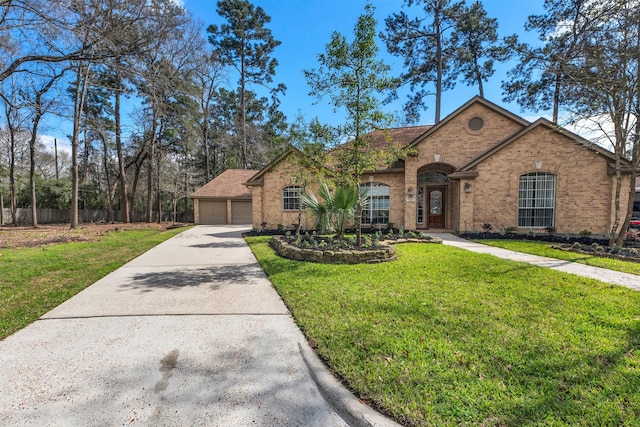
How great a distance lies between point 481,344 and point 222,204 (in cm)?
2273

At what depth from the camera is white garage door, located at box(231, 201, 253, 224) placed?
23688mm

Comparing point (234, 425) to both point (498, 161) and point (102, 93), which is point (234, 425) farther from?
point (102, 93)

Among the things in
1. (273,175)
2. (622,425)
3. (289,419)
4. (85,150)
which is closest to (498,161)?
(273,175)

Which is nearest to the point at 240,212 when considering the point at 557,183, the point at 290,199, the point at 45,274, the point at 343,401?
the point at 290,199

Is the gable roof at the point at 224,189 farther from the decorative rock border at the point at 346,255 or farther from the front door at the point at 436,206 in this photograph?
the decorative rock border at the point at 346,255

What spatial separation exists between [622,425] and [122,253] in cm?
1157

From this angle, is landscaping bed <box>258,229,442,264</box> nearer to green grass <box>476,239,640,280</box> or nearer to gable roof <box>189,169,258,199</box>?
green grass <box>476,239,640,280</box>

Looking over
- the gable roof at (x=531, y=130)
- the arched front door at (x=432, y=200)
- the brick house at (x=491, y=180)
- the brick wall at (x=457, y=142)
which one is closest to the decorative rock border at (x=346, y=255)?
the brick house at (x=491, y=180)

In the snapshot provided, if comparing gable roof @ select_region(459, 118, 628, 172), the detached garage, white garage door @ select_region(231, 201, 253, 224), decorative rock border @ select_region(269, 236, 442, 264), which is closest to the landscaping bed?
decorative rock border @ select_region(269, 236, 442, 264)

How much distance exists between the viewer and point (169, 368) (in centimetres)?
285

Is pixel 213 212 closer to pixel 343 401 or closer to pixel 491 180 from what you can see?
pixel 491 180

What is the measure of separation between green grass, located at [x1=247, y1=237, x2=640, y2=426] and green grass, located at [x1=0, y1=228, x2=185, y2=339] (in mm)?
3829

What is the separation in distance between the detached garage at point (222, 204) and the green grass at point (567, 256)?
18019 millimetres

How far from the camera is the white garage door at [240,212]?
23688mm
